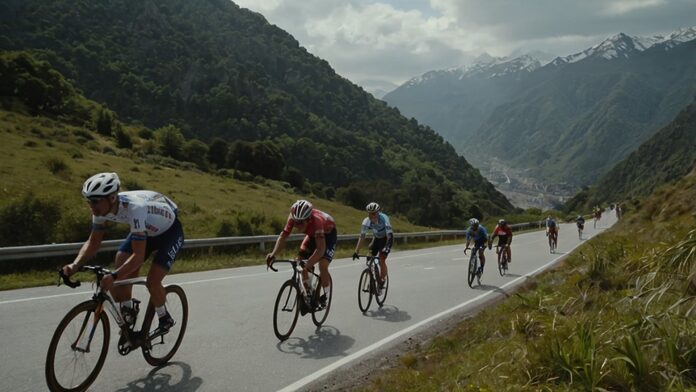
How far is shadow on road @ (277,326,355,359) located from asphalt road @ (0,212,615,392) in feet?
0.05

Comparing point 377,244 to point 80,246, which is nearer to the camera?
point 377,244

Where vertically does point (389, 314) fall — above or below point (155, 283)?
below

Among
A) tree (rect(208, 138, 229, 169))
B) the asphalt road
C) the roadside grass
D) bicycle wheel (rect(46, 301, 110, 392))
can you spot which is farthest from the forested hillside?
bicycle wheel (rect(46, 301, 110, 392))

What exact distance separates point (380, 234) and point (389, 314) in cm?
197

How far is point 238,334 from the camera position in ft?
24.3

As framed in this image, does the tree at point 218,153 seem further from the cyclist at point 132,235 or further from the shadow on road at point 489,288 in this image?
the cyclist at point 132,235

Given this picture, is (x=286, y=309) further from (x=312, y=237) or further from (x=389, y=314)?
(x=389, y=314)

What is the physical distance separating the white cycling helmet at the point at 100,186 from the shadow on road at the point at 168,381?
6.54 feet

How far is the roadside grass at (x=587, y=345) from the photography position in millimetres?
4277

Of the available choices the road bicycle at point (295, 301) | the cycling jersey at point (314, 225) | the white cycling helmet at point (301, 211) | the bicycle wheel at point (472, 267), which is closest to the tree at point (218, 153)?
the bicycle wheel at point (472, 267)

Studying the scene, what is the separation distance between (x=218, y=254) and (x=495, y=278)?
10031 mm

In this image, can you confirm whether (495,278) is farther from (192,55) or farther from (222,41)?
(222,41)

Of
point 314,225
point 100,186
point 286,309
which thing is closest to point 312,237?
point 314,225

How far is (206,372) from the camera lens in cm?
576
